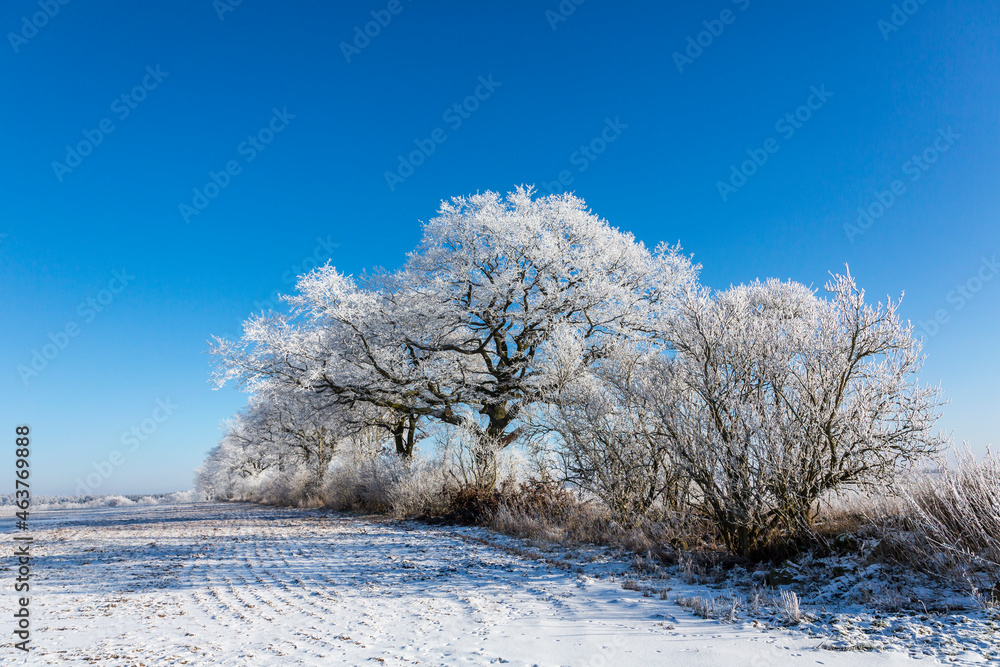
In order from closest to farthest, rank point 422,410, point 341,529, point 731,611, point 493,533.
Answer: point 731,611 < point 493,533 < point 341,529 < point 422,410

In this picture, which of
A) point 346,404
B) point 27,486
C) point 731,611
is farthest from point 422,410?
point 731,611

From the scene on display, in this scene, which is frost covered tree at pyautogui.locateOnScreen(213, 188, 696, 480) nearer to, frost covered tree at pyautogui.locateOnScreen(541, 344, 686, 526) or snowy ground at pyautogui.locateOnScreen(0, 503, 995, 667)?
frost covered tree at pyautogui.locateOnScreen(541, 344, 686, 526)

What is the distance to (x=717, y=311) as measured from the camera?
6855mm

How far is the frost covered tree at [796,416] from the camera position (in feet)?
19.7

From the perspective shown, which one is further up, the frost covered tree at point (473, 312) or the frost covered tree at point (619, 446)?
the frost covered tree at point (473, 312)

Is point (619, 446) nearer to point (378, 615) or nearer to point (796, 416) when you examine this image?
point (796, 416)

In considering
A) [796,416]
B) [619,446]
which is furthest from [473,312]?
[796,416]

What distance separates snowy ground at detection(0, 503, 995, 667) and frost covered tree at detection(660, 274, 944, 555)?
54.8 inches

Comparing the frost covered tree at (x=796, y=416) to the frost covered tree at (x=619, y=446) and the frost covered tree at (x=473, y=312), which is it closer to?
the frost covered tree at (x=619, y=446)

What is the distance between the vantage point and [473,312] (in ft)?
55.0

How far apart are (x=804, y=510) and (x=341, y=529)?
10.5 m

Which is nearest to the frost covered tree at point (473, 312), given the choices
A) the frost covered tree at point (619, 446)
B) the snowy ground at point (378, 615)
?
the frost covered tree at point (619, 446)

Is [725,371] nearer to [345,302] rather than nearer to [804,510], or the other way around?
[804,510]

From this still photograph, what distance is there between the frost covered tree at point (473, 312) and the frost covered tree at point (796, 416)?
9091mm
